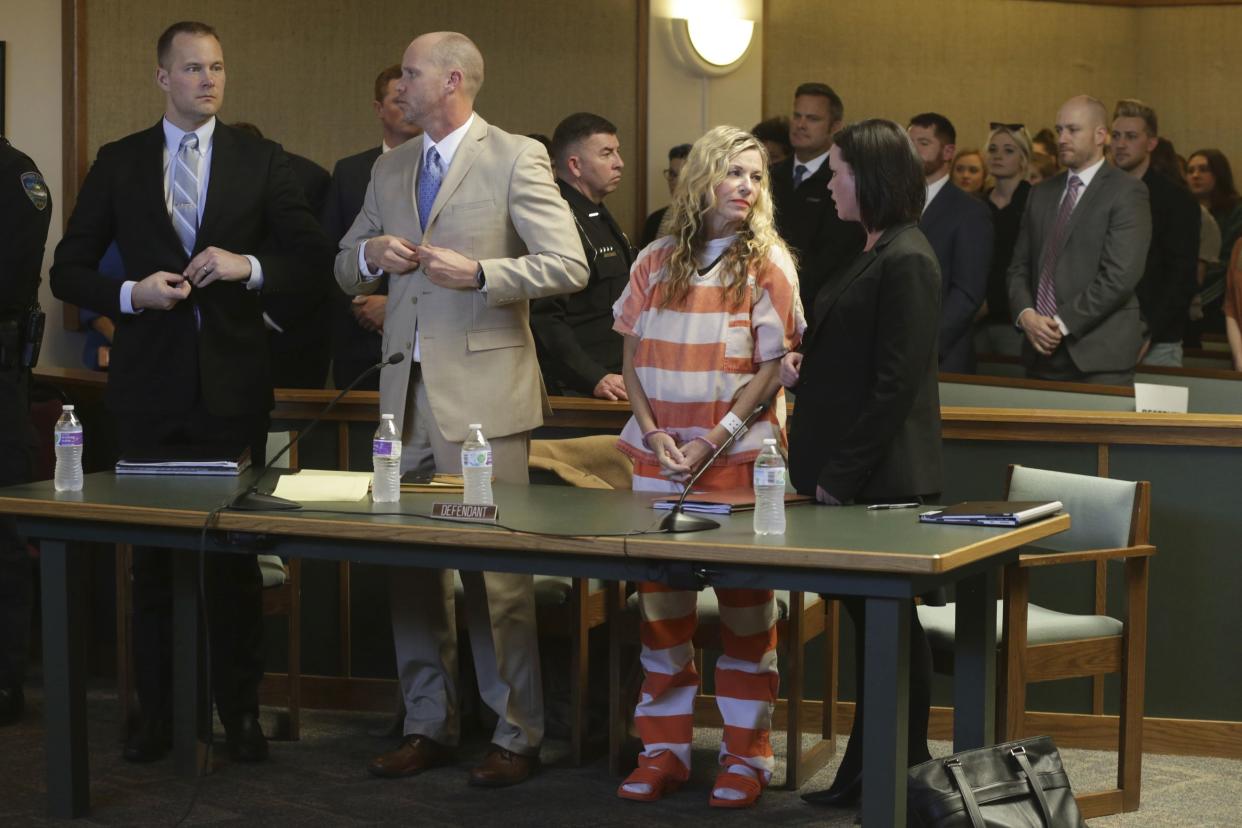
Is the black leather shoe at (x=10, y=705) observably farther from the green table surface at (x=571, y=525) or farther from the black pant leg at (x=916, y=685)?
the black pant leg at (x=916, y=685)

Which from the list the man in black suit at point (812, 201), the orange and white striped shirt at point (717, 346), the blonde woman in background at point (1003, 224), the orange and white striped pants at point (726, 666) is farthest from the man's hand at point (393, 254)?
the blonde woman in background at point (1003, 224)

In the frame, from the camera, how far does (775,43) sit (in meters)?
9.02

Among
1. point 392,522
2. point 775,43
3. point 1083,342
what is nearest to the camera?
point 392,522

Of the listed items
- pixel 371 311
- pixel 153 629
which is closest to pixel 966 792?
pixel 153 629

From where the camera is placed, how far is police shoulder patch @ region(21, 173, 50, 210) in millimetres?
4480

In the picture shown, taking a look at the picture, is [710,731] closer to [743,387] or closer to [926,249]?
[743,387]

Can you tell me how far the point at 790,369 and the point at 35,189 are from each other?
82.5 inches

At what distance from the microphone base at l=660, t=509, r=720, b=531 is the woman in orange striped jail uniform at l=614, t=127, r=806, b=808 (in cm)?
59

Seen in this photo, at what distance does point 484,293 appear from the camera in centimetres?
398

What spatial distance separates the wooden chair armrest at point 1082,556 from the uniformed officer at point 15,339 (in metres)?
2.60

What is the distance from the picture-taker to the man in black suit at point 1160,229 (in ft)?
22.1

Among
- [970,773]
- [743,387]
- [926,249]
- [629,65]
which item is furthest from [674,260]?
[629,65]

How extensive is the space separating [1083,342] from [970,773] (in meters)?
3.14

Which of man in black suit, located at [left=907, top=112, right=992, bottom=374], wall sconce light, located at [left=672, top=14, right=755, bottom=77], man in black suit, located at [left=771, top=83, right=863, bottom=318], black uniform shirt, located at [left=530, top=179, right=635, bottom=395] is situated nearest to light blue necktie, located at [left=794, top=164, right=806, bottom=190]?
man in black suit, located at [left=771, top=83, right=863, bottom=318]
